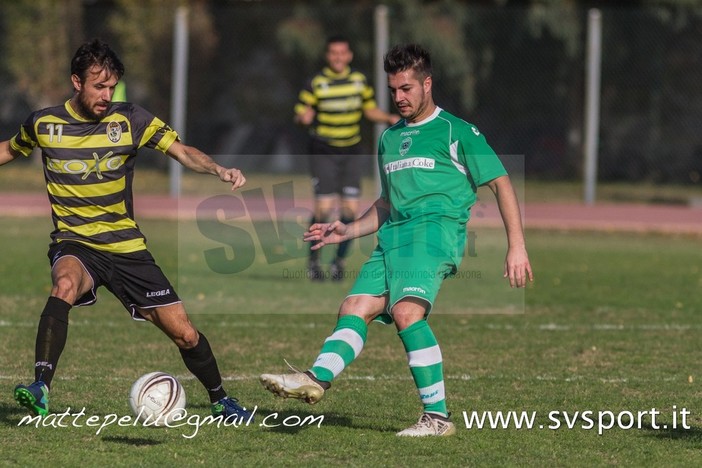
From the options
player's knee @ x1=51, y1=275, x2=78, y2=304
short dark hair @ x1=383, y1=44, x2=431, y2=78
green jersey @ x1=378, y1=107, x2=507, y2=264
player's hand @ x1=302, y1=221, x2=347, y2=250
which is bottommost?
player's knee @ x1=51, y1=275, x2=78, y2=304

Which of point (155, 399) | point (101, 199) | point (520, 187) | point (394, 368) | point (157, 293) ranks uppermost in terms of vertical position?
point (101, 199)

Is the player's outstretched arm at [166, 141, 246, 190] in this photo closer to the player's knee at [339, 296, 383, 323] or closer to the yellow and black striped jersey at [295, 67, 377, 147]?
the player's knee at [339, 296, 383, 323]

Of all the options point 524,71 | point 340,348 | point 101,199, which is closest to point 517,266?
point 340,348

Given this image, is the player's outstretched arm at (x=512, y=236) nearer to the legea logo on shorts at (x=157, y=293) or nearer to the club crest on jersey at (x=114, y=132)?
the legea logo on shorts at (x=157, y=293)

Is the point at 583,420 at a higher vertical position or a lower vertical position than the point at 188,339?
lower

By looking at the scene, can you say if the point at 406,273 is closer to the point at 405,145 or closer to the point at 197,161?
the point at 405,145

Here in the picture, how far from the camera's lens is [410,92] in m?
5.95

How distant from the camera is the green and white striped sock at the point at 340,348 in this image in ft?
18.8

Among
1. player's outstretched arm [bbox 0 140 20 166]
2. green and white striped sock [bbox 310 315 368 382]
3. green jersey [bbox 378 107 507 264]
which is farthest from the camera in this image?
player's outstretched arm [bbox 0 140 20 166]

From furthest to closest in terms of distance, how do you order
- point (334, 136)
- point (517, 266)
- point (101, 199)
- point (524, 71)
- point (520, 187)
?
1. point (524, 71)
2. point (520, 187)
3. point (334, 136)
4. point (101, 199)
5. point (517, 266)

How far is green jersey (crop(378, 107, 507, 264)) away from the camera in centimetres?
598

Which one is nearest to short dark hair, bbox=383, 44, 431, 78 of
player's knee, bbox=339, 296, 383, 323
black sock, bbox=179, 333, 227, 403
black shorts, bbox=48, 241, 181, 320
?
player's knee, bbox=339, 296, 383, 323

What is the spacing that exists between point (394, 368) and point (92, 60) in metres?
3.07

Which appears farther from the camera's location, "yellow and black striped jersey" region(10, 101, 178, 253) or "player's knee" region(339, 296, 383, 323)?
"yellow and black striped jersey" region(10, 101, 178, 253)
